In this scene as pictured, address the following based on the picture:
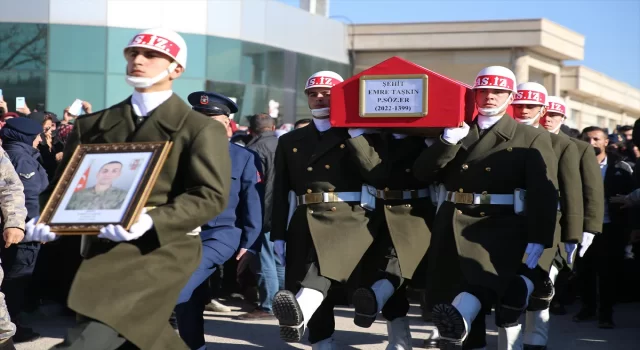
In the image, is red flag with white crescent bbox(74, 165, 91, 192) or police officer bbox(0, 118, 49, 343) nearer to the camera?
red flag with white crescent bbox(74, 165, 91, 192)

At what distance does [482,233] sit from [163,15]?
19384 millimetres

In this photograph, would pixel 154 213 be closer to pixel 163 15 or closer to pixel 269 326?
pixel 269 326

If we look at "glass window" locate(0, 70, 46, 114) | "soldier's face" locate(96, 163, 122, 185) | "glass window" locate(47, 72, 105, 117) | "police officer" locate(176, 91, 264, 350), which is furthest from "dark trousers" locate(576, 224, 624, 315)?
"glass window" locate(0, 70, 46, 114)

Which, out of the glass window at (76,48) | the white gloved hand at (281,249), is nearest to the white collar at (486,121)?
the white gloved hand at (281,249)

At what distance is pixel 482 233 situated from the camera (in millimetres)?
6812

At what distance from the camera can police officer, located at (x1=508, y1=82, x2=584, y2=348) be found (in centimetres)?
740

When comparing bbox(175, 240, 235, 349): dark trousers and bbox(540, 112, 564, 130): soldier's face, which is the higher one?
bbox(540, 112, 564, 130): soldier's face

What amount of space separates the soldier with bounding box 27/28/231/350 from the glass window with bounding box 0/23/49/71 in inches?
790

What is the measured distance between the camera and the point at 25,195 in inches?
353

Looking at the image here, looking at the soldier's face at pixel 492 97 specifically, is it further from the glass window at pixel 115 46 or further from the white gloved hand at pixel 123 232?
the glass window at pixel 115 46

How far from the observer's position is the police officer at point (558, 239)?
7402 millimetres

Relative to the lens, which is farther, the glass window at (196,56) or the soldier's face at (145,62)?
the glass window at (196,56)

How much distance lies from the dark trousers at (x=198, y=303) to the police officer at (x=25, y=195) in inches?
103

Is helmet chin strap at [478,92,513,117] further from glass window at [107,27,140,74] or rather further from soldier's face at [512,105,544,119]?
glass window at [107,27,140,74]
